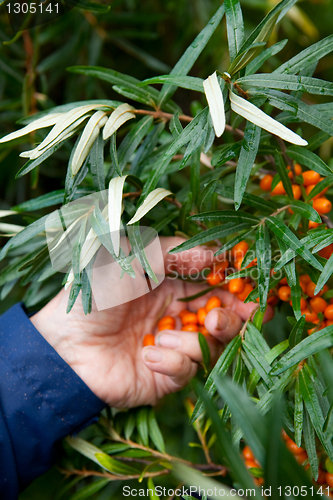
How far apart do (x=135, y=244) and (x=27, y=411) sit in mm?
468

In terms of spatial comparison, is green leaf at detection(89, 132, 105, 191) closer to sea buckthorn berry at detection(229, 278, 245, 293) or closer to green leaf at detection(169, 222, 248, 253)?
green leaf at detection(169, 222, 248, 253)

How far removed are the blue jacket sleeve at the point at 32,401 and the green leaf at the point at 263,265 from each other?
1.52 feet

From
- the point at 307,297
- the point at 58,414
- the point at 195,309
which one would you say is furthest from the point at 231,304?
the point at 58,414

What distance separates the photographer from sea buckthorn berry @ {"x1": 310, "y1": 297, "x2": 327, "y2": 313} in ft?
2.14

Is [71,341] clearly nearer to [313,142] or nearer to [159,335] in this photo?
[159,335]

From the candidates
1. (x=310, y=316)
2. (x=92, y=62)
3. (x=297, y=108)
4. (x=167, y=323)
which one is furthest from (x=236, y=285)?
(x=92, y=62)

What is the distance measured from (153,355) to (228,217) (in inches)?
15.0

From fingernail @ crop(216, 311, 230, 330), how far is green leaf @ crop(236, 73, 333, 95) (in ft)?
1.50

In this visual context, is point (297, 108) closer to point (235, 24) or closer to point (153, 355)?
point (235, 24)

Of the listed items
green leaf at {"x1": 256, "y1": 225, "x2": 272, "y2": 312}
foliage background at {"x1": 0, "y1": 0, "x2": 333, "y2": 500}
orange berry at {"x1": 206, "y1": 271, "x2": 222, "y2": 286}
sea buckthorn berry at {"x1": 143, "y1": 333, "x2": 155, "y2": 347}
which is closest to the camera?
green leaf at {"x1": 256, "y1": 225, "x2": 272, "y2": 312}

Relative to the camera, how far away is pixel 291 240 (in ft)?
1.77

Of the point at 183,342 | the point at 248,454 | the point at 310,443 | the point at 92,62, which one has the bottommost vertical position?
the point at 248,454

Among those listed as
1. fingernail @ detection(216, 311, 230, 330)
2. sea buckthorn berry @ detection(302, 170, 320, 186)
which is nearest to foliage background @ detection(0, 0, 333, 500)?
fingernail @ detection(216, 311, 230, 330)

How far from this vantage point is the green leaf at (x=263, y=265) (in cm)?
57
